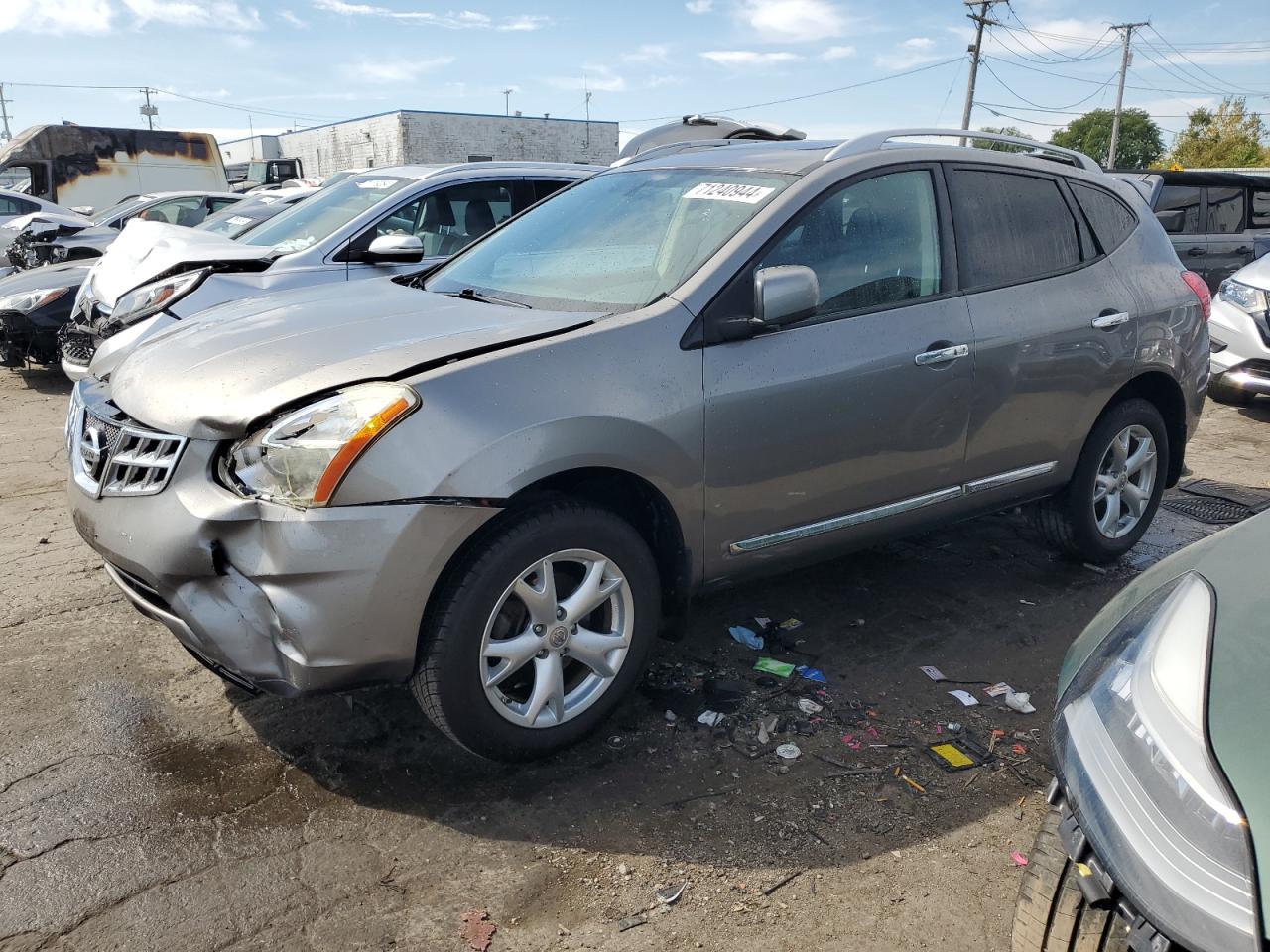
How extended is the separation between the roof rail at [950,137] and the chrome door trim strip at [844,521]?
128 cm

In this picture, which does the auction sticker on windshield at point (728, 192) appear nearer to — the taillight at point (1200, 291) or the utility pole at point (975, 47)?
the taillight at point (1200, 291)

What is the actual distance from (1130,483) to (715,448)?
2.61m

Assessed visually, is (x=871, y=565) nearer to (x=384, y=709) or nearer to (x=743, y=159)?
(x=743, y=159)

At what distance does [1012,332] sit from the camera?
3904mm

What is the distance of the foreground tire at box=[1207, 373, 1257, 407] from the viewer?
788 cm

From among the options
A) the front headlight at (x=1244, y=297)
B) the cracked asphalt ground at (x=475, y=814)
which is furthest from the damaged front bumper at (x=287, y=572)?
the front headlight at (x=1244, y=297)

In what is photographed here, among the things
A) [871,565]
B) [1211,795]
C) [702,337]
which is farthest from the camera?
[871,565]

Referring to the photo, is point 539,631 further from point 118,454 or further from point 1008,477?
point 1008,477

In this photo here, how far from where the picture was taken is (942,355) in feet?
12.0

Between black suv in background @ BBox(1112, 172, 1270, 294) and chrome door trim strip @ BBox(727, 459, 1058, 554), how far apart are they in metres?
8.70

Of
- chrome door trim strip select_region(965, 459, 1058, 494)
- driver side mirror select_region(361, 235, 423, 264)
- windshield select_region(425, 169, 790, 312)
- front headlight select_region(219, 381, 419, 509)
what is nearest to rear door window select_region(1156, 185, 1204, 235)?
chrome door trim strip select_region(965, 459, 1058, 494)

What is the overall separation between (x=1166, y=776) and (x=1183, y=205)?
11701 millimetres

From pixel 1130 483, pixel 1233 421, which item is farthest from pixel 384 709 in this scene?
pixel 1233 421

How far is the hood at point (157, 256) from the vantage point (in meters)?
6.00
